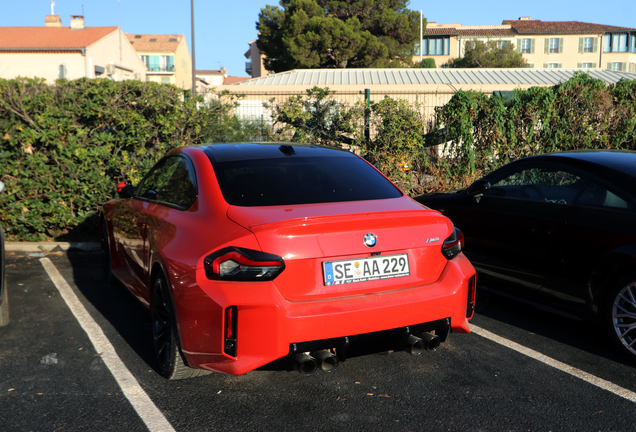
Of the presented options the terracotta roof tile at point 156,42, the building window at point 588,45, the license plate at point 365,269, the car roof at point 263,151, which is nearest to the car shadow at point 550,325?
the license plate at point 365,269

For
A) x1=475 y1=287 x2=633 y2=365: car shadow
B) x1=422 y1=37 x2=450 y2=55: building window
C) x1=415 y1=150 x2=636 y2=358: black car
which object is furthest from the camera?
x1=422 y1=37 x2=450 y2=55: building window

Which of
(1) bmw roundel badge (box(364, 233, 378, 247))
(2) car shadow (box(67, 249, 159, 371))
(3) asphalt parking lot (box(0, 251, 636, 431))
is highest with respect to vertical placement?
(1) bmw roundel badge (box(364, 233, 378, 247))

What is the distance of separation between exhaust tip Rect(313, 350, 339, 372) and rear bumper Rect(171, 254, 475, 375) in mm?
80

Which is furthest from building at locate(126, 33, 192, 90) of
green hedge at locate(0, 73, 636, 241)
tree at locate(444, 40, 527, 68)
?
green hedge at locate(0, 73, 636, 241)

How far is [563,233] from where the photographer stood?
4.20 m

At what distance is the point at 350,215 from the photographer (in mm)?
3092

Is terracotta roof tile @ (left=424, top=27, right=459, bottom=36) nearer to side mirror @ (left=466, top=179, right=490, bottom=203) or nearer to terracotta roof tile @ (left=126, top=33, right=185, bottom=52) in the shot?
terracotta roof tile @ (left=126, top=33, right=185, bottom=52)

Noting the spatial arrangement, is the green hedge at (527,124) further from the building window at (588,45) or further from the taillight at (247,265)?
the building window at (588,45)

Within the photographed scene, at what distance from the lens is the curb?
7570 mm

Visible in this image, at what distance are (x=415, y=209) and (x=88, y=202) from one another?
5.99 m

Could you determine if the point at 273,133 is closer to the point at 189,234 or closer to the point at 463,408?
the point at 189,234

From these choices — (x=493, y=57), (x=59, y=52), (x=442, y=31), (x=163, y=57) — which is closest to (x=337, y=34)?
(x=493, y=57)

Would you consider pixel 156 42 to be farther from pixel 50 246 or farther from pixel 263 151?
pixel 263 151

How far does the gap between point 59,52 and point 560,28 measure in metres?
59.0
